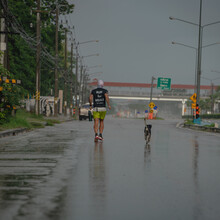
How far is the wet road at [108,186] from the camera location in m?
5.77

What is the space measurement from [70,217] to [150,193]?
1859 mm

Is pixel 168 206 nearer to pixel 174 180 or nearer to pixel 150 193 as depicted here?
pixel 150 193

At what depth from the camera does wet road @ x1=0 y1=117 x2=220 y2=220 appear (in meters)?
5.77

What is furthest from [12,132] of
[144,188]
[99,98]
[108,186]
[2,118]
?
[144,188]

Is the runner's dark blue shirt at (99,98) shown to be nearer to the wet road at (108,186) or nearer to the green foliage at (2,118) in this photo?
the wet road at (108,186)

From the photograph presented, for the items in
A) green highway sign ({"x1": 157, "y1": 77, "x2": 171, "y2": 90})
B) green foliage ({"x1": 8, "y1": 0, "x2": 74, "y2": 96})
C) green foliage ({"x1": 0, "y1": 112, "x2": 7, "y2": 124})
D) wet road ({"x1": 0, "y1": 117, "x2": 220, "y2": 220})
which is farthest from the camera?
green highway sign ({"x1": 157, "y1": 77, "x2": 171, "y2": 90})

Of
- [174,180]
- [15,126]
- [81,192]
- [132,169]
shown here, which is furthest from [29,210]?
[15,126]

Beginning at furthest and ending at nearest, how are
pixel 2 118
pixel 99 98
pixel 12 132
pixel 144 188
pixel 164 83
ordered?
pixel 164 83 → pixel 2 118 → pixel 12 132 → pixel 99 98 → pixel 144 188

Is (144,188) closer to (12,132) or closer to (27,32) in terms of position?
(12,132)

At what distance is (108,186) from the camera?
24.8 feet

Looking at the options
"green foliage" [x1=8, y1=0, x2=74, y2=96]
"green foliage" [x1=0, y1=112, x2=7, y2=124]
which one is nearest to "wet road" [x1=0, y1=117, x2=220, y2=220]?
"green foliage" [x1=0, y1=112, x2=7, y2=124]

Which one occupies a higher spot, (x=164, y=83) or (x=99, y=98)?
(x=164, y=83)

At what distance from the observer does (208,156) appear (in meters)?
12.6

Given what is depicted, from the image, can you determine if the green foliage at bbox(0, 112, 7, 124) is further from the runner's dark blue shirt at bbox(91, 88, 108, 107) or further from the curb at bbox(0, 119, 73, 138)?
the runner's dark blue shirt at bbox(91, 88, 108, 107)
